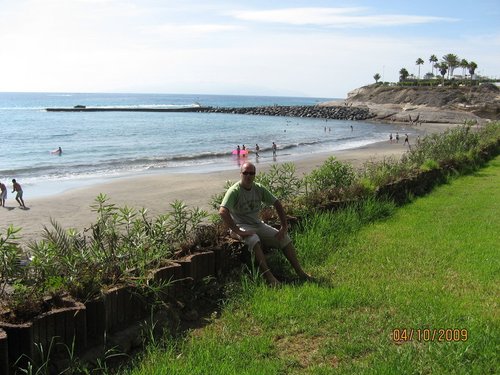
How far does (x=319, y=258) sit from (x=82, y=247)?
120 inches

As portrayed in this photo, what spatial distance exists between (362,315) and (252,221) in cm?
201

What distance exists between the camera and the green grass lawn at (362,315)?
398 centimetres

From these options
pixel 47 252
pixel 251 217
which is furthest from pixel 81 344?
pixel 251 217

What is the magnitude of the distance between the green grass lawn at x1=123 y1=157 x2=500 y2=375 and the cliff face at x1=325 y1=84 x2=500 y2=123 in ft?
218

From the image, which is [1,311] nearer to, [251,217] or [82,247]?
[82,247]

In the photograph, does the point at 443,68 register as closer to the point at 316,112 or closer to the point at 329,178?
the point at 316,112

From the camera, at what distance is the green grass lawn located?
398 centimetres

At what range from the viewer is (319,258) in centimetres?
680

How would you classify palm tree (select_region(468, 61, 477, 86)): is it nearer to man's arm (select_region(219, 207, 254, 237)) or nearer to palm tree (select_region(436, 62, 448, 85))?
palm tree (select_region(436, 62, 448, 85))
